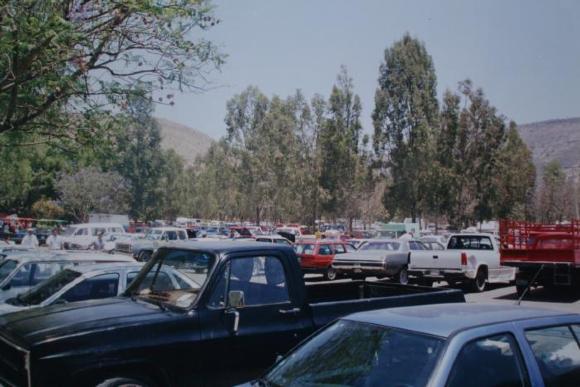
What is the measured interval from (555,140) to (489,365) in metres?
147

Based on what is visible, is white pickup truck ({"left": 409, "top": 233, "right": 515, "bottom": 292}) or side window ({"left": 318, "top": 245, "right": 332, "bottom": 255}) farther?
side window ({"left": 318, "top": 245, "right": 332, "bottom": 255})

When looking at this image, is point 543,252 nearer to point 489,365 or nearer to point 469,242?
point 469,242

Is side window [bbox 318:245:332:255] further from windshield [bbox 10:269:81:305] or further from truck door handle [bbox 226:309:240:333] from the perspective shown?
truck door handle [bbox 226:309:240:333]

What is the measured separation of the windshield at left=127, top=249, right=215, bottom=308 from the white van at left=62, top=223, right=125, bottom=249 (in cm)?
3019

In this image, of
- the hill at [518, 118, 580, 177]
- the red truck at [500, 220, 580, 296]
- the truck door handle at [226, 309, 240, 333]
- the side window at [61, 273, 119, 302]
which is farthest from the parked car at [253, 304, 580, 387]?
the hill at [518, 118, 580, 177]

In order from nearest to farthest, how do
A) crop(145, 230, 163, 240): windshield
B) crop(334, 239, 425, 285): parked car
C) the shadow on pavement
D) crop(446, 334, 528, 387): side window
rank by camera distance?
crop(446, 334, 528, 387): side window
the shadow on pavement
crop(334, 239, 425, 285): parked car
crop(145, 230, 163, 240): windshield

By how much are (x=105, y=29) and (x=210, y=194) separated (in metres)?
70.1

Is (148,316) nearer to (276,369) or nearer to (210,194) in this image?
(276,369)

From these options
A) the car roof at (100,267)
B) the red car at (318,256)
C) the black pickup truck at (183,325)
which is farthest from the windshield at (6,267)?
the red car at (318,256)

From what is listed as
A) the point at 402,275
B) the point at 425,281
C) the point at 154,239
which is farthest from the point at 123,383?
the point at 154,239

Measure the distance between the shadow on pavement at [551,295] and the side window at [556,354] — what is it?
12854mm

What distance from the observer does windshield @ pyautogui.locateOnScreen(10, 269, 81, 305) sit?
809 centimetres

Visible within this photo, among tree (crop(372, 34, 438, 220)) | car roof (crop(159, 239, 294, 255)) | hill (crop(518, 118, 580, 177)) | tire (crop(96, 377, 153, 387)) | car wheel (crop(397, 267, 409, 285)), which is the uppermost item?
hill (crop(518, 118, 580, 177))

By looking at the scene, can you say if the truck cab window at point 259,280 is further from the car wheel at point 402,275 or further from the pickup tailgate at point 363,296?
the car wheel at point 402,275
